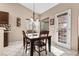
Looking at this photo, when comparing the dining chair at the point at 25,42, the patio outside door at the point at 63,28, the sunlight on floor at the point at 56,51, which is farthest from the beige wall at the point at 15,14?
the sunlight on floor at the point at 56,51

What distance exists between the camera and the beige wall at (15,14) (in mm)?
2615

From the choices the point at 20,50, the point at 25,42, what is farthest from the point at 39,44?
the point at 20,50

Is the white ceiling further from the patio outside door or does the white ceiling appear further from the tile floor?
the tile floor

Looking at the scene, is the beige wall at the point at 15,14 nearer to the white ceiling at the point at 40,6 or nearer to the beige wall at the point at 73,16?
the white ceiling at the point at 40,6

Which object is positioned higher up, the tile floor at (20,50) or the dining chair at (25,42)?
Answer: the dining chair at (25,42)

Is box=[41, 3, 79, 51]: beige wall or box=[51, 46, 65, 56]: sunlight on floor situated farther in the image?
box=[51, 46, 65, 56]: sunlight on floor

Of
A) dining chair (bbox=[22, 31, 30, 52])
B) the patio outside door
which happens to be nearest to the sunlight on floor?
the patio outside door

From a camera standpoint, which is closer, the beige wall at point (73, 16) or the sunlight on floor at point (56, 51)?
the beige wall at point (73, 16)

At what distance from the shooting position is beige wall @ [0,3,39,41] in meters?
2.62

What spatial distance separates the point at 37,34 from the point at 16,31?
488 mm

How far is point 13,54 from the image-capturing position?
2650mm

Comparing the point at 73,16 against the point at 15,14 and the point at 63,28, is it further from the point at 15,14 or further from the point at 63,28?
the point at 15,14

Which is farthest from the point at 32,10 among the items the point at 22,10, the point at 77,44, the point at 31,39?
the point at 77,44

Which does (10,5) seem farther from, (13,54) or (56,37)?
(56,37)
